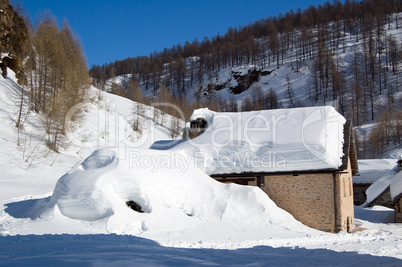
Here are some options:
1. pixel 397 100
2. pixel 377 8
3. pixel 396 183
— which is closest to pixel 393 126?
pixel 397 100

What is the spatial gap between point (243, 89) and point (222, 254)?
79346 millimetres

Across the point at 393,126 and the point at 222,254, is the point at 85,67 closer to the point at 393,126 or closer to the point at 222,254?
the point at 222,254

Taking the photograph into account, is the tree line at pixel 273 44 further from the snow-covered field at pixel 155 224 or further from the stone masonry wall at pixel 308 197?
the snow-covered field at pixel 155 224

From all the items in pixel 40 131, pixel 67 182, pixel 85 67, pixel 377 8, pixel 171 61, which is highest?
pixel 377 8

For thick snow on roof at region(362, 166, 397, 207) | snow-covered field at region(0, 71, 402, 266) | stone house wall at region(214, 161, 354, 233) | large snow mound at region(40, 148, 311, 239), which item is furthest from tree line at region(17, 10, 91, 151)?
thick snow on roof at region(362, 166, 397, 207)

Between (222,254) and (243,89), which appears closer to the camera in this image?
(222,254)

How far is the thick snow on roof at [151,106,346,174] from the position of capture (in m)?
18.3

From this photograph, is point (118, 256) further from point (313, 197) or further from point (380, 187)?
point (380, 187)

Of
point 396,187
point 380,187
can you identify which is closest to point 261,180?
point 396,187

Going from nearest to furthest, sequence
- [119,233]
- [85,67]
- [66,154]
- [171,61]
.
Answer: [119,233], [66,154], [85,67], [171,61]

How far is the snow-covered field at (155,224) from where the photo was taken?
7.95 m

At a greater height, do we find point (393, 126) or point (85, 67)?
point (85, 67)

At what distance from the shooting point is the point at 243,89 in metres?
86.1

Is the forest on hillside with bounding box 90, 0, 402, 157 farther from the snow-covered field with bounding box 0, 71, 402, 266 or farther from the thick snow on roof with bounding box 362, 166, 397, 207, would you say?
the snow-covered field with bounding box 0, 71, 402, 266
